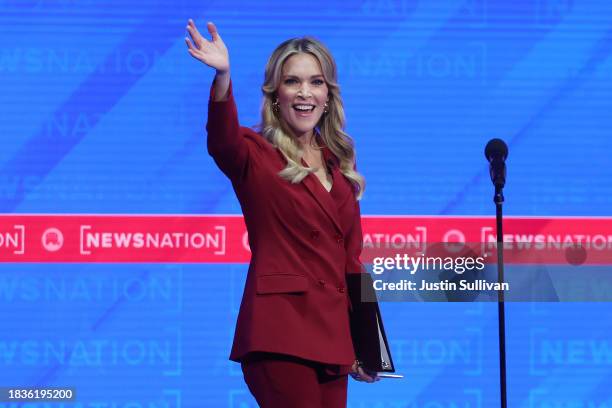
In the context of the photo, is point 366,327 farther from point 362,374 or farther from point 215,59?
point 215,59

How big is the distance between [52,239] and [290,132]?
2.16m

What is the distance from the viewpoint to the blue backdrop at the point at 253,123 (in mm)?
4363

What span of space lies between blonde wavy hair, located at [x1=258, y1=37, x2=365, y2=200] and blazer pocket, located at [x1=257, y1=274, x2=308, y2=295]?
0.77 feet

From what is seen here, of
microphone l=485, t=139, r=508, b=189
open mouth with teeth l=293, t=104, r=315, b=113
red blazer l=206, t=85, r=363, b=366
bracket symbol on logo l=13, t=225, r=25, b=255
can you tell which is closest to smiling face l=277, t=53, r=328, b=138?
open mouth with teeth l=293, t=104, r=315, b=113

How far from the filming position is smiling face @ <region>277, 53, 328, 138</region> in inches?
98.3

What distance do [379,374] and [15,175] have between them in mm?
2426

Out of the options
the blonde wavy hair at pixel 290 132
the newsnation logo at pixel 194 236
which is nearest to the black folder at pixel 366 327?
the blonde wavy hair at pixel 290 132

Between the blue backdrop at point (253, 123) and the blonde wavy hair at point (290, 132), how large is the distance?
181 cm

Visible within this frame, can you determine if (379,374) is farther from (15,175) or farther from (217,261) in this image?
(15,175)

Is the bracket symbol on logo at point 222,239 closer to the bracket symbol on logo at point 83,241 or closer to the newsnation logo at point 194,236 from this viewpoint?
the newsnation logo at point 194,236

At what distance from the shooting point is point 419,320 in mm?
4426

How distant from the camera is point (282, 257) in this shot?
2344 mm

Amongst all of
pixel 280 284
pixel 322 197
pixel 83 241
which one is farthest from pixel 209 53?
pixel 83 241

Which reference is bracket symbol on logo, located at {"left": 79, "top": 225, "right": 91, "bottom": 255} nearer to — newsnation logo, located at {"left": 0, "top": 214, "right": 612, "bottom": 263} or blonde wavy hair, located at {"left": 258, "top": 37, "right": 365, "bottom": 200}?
newsnation logo, located at {"left": 0, "top": 214, "right": 612, "bottom": 263}
